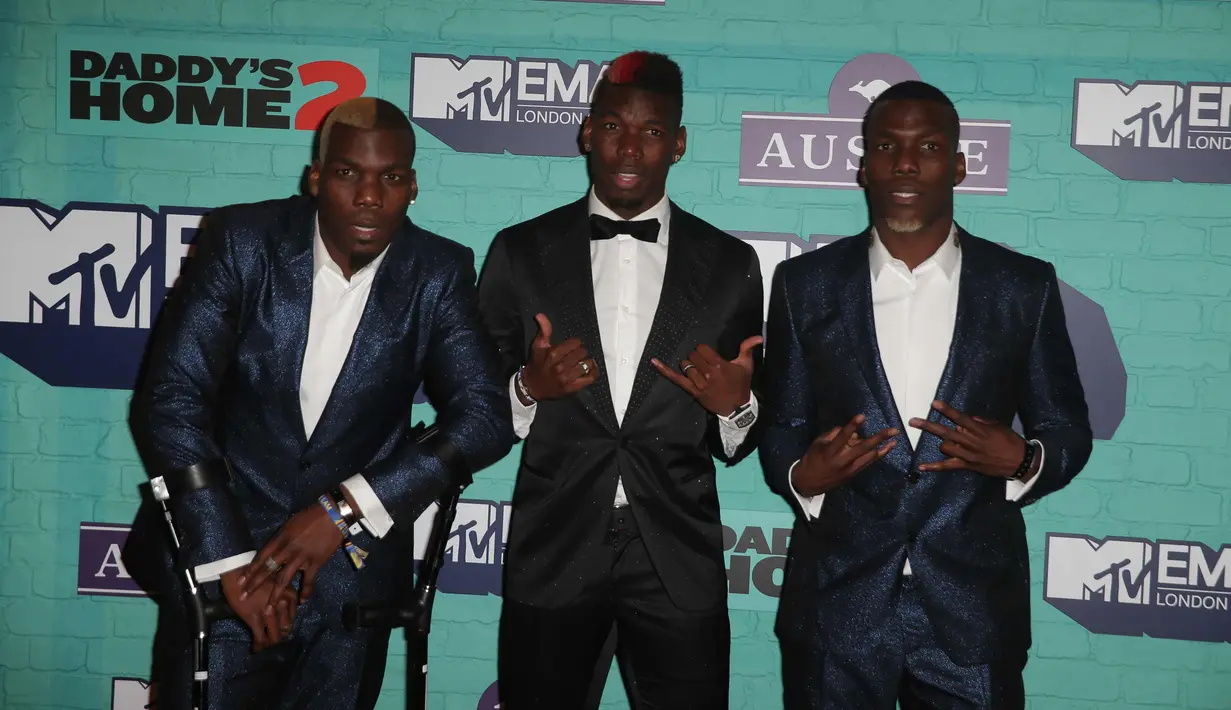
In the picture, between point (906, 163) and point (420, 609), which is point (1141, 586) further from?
point (420, 609)

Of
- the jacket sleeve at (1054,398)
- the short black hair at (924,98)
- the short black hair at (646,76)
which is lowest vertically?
the jacket sleeve at (1054,398)

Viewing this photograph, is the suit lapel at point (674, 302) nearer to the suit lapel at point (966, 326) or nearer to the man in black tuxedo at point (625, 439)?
the man in black tuxedo at point (625, 439)

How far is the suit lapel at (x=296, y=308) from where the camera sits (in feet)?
8.28

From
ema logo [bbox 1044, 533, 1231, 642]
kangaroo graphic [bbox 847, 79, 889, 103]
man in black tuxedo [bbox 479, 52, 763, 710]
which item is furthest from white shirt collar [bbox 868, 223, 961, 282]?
ema logo [bbox 1044, 533, 1231, 642]

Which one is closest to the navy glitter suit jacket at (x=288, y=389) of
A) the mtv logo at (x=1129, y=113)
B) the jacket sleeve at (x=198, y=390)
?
the jacket sleeve at (x=198, y=390)

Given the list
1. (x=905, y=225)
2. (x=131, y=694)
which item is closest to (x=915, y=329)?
(x=905, y=225)

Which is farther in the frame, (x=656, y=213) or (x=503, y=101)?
(x=503, y=101)

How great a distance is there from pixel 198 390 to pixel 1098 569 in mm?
2949

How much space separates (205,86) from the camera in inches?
143

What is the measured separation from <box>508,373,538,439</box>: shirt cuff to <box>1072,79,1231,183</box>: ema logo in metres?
2.06

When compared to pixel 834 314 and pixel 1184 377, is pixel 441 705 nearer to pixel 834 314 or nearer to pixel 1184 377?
pixel 834 314

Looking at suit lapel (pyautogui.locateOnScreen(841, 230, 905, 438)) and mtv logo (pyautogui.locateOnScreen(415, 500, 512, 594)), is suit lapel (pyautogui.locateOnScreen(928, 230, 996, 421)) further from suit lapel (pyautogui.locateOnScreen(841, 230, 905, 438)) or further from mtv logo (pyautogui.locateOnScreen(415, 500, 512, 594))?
mtv logo (pyautogui.locateOnScreen(415, 500, 512, 594))

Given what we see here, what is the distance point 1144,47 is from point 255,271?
9.53 feet

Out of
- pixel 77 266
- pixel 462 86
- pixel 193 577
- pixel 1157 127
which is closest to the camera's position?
pixel 193 577
